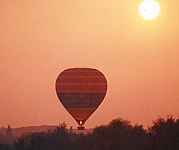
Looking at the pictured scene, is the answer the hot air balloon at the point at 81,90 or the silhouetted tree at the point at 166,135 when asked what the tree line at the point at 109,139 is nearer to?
the silhouetted tree at the point at 166,135

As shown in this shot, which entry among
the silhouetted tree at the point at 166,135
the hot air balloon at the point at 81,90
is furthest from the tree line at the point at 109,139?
the hot air balloon at the point at 81,90

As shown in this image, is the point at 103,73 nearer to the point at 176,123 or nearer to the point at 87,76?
the point at 87,76

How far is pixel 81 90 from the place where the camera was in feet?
15.9

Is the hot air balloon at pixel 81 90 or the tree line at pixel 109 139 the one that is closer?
the tree line at pixel 109 139

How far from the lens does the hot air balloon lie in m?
4.77

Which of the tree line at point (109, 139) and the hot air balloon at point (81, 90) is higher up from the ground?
the hot air balloon at point (81, 90)

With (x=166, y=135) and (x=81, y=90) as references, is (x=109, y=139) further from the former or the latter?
(x=81, y=90)

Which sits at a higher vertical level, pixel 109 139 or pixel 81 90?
pixel 81 90

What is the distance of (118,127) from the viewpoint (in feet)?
14.4

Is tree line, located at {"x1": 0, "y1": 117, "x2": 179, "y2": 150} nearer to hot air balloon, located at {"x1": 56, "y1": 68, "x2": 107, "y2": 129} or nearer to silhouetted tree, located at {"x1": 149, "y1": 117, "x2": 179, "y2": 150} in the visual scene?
silhouetted tree, located at {"x1": 149, "y1": 117, "x2": 179, "y2": 150}

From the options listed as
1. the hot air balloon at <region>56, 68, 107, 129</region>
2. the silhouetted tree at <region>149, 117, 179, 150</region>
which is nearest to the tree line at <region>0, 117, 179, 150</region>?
the silhouetted tree at <region>149, 117, 179, 150</region>

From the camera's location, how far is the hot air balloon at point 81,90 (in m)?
4.77

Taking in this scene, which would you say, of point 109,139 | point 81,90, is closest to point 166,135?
point 109,139

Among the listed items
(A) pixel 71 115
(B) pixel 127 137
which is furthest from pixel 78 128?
(B) pixel 127 137
